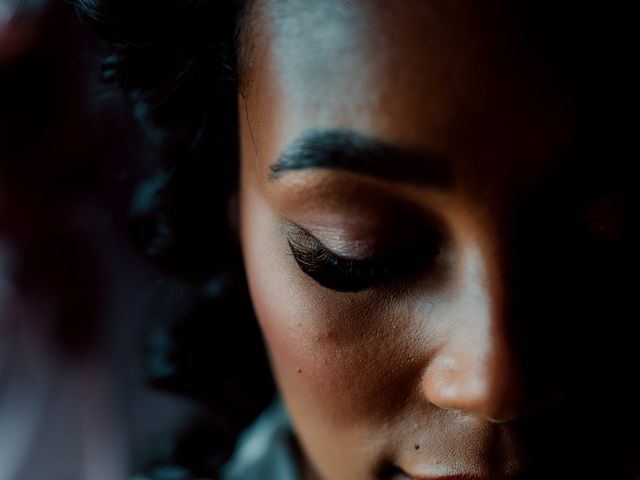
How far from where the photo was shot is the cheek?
0.73m

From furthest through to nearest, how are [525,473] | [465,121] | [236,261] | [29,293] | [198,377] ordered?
[29,293], [198,377], [236,261], [525,473], [465,121]

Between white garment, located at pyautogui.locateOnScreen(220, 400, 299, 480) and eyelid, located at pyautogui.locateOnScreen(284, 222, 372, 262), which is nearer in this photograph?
eyelid, located at pyautogui.locateOnScreen(284, 222, 372, 262)

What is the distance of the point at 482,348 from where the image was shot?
0.66 meters

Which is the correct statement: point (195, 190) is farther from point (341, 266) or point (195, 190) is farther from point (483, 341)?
point (483, 341)

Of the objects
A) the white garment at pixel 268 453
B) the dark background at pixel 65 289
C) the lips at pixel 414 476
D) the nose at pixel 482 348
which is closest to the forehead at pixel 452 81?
the nose at pixel 482 348

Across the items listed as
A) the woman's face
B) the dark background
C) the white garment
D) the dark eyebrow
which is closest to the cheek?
the woman's face

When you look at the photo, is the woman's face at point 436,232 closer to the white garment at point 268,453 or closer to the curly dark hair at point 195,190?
the curly dark hair at point 195,190

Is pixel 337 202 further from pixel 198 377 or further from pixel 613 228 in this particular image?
pixel 198 377

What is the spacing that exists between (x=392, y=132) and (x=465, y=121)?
0.06 metres

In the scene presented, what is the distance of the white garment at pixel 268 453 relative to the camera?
109cm

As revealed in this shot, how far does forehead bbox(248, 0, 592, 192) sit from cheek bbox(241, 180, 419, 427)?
6.9 inches

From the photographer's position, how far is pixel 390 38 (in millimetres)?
628

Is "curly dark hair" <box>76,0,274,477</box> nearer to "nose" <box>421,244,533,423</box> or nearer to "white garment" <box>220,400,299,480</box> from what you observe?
"white garment" <box>220,400,299,480</box>

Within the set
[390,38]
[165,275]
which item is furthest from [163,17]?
[165,275]
